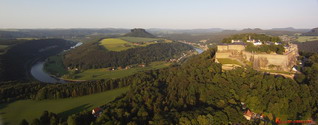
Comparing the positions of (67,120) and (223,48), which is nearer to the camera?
(67,120)

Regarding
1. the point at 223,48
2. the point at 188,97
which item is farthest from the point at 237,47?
the point at 188,97

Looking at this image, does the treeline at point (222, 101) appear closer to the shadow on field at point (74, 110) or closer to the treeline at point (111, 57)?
the shadow on field at point (74, 110)

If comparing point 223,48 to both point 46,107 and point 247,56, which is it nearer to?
point 247,56

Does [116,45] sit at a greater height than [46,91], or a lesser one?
greater

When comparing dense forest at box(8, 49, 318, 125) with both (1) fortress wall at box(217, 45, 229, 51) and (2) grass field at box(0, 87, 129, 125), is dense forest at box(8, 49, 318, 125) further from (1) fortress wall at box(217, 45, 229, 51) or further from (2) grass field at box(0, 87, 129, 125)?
(1) fortress wall at box(217, 45, 229, 51)

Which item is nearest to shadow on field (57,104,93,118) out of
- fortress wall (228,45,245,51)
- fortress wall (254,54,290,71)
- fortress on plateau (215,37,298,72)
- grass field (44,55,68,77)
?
fortress on plateau (215,37,298,72)

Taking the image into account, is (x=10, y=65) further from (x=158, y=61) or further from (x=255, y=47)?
(x=255, y=47)
